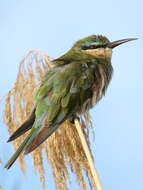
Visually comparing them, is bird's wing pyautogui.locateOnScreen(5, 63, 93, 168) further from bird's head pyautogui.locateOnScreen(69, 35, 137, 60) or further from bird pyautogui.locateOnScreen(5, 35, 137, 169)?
bird's head pyautogui.locateOnScreen(69, 35, 137, 60)

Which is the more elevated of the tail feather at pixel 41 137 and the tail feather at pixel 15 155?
the tail feather at pixel 41 137

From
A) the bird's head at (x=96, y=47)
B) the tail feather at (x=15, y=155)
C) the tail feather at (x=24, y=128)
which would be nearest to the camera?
the tail feather at (x=15, y=155)

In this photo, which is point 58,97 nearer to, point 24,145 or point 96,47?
point 24,145

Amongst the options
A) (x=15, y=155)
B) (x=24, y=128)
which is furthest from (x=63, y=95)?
(x=15, y=155)

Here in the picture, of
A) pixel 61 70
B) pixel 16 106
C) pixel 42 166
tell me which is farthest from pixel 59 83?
pixel 42 166

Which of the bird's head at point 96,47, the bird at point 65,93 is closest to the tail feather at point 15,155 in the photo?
the bird at point 65,93

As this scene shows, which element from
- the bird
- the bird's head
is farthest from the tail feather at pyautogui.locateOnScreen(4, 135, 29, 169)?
the bird's head

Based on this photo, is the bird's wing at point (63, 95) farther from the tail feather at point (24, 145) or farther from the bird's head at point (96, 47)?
the bird's head at point (96, 47)
